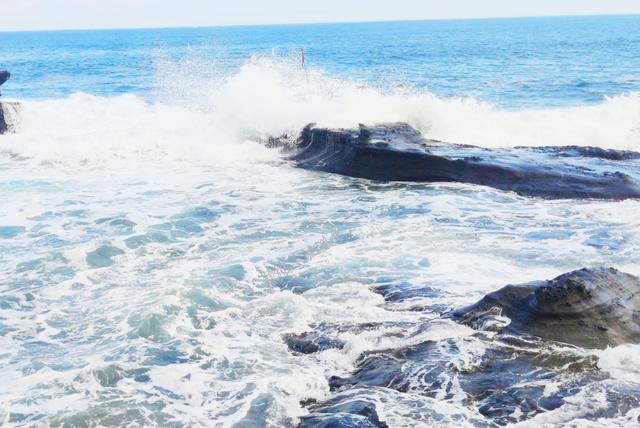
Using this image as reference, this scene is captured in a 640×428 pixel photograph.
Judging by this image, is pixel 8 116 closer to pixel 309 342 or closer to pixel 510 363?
pixel 309 342

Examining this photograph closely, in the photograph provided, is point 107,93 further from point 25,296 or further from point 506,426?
point 506,426

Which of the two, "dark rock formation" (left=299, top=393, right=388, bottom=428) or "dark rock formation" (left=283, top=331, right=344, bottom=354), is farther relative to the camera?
"dark rock formation" (left=283, top=331, right=344, bottom=354)

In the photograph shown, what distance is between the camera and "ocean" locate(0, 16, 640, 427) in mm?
5617

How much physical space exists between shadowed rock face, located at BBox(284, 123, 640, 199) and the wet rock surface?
580 centimetres

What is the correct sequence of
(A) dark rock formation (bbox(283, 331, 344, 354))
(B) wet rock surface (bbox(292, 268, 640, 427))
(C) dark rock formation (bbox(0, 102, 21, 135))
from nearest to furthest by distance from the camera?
(B) wet rock surface (bbox(292, 268, 640, 427)) < (A) dark rock formation (bbox(283, 331, 344, 354)) < (C) dark rock formation (bbox(0, 102, 21, 135))

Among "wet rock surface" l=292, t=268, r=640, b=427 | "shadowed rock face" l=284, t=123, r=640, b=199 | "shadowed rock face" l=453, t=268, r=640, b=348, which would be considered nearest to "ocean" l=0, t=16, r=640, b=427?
"wet rock surface" l=292, t=268, r=640, b=427

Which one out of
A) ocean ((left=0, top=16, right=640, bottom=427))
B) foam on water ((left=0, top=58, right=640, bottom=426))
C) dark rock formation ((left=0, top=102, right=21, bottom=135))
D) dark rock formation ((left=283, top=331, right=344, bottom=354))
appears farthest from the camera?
dark rock formation ((left=0, top=102, right=21, bottom=135))

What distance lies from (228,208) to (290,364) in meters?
6.13

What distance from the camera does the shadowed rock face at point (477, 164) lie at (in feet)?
39.9

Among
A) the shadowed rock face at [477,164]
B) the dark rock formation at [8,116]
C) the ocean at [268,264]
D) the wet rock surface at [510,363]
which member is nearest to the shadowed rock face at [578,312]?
the wet rock surface at [510,363]

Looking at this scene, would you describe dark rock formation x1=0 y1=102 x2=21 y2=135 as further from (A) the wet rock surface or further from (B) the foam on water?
(A) the wet rock surface

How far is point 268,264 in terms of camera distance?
9.16m

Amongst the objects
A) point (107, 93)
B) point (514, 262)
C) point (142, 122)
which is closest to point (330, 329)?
point (514, 262)

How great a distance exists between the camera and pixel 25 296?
8281 mm
